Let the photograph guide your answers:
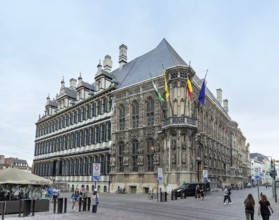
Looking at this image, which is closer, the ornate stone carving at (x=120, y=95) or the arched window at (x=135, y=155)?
the arched window at (x=135, y=155)

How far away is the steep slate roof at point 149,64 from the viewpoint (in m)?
41.0

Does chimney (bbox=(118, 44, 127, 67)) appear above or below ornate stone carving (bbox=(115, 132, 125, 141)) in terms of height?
above

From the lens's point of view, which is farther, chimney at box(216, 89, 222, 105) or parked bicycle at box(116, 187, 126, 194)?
chimney at box(216, 89, 222, 105)

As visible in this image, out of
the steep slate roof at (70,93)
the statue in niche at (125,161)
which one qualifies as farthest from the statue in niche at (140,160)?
the steep slate roof at (70,93)

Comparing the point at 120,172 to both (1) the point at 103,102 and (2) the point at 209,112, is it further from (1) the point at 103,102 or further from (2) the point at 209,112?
(2) the point at 209,112

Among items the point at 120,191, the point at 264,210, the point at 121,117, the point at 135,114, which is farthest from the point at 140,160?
the point at 264,210

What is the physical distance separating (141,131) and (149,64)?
10494mm

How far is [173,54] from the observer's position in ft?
140

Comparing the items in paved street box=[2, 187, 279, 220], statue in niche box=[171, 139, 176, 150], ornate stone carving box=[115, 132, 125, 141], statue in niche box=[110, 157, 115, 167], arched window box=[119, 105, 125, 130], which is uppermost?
arched window box=[119, 105, 125, 130]

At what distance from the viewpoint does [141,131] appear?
39531mm

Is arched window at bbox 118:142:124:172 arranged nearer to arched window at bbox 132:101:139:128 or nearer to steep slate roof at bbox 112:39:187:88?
arched window at bbox 132:101:139:128

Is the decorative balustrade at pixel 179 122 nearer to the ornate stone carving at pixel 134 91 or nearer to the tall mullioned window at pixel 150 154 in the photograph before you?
the tall mullioned window at pixel 150 154

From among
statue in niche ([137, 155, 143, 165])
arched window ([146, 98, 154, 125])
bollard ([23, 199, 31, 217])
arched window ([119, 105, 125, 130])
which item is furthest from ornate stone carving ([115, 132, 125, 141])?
bollard ([23, 199, 31, 217])

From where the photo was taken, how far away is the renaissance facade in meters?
36.0
